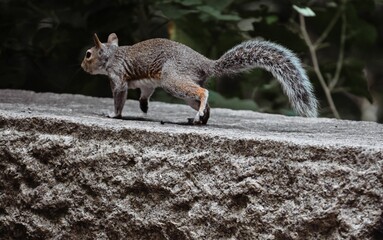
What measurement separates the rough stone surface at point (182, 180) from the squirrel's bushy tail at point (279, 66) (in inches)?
4.1

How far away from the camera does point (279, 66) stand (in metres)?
2.55

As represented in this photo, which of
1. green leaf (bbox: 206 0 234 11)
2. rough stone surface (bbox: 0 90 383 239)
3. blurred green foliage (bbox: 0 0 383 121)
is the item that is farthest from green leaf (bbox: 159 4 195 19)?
rough stone surface (bbox: 0 90 383 239)

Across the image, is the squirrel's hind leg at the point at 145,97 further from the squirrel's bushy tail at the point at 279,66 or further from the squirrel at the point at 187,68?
the squirrel's bushy tail at the point at 279,66

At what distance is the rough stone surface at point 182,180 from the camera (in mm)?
1946

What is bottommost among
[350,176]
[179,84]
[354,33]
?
[350,176]

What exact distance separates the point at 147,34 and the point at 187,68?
195 cm

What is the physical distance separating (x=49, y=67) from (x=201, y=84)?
2.15m

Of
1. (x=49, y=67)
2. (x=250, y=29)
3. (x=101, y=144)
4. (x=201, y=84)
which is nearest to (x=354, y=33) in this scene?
(x=250, y=29)

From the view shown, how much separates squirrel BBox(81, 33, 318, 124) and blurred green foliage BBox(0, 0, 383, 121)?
1240 millimetres

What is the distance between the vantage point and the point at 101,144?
7.45ft

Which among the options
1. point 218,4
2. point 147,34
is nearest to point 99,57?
point 218,4

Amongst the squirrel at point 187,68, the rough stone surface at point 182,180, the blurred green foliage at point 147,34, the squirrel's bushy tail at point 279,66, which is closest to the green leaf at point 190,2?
the blurred green foliage at point 147,34

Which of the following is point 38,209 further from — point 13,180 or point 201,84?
point 201,84

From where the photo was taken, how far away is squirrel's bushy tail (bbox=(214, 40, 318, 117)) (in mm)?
2488
